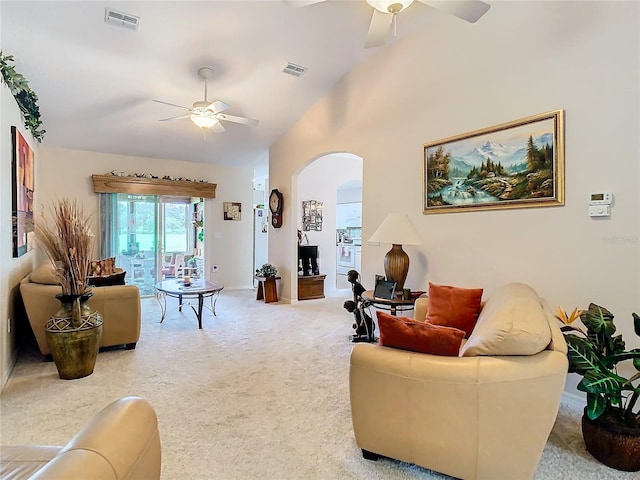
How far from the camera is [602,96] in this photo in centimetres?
254

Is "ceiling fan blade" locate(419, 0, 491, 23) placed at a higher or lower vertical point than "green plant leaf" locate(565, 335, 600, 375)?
higher

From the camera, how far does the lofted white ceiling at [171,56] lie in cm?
337

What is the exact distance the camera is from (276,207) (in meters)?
Answer: 6.39

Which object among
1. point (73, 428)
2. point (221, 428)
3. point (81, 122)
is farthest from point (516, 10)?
point (81, 122)

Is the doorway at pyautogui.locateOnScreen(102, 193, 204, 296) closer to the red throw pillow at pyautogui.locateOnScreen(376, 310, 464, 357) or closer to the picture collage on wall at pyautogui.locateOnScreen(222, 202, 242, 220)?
the picture collage on wall at pyautogui.locateOnScreen(222, 202, 242, 220)

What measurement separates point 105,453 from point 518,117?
3.48 metres

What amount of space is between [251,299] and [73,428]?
4250 millimetres

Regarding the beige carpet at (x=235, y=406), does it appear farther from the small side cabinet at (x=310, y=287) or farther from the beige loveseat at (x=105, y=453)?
the small side cabinet at (x=310, y=287)

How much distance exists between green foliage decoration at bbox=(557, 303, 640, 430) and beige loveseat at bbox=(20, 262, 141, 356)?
3.75 metres

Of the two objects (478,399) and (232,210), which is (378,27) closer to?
(478,399)

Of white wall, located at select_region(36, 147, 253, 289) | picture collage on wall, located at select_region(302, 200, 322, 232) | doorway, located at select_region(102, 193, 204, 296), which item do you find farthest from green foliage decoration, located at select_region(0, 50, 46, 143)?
picture collage on wall, located at select_region(302, 200, 322, 232)

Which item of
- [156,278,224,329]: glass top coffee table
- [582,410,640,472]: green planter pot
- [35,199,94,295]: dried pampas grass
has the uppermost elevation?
[35,199,94,295]: dried pampas grass

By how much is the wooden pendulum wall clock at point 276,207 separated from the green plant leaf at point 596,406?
5.12m

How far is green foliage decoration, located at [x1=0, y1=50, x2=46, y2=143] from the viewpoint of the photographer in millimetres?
2946
